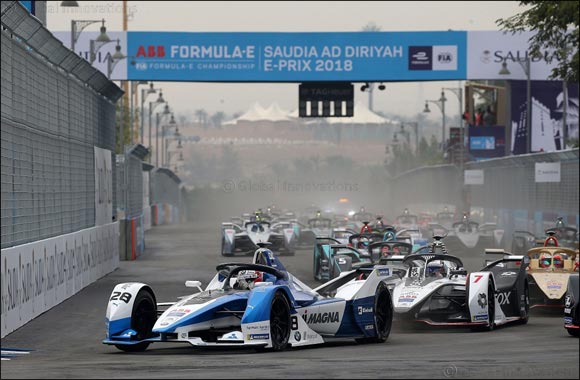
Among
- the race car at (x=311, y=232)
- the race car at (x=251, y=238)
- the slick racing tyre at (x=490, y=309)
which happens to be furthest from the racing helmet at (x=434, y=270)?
the race car at (x=311, y=232)

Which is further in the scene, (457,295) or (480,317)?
(457,295)

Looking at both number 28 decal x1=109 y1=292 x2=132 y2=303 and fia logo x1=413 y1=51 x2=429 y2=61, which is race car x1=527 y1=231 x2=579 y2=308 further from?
fia logo x1=413 y1=51 x2=429 y2=61

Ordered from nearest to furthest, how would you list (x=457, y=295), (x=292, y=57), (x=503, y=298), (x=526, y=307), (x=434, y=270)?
1. (x=457, y=295)
2. (x=503, y=298)
3. (x=434, y=270)
4. (x=526, y=307)
5. (x=292, y=57)

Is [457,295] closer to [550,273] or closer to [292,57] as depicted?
[550,273]

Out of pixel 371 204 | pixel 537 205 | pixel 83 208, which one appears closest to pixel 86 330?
pixel 83 208

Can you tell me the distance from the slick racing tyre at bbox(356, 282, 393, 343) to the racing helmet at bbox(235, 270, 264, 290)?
1716 millimetres

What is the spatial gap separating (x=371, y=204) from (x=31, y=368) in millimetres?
124803

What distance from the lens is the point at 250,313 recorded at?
1324cm

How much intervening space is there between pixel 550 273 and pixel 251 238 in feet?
65.9

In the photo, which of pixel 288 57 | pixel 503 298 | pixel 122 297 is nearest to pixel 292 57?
pixel 288 57

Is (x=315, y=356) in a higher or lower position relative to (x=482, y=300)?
lower

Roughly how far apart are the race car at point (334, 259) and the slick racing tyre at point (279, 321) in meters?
11.9

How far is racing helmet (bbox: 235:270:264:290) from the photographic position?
47.3 ft

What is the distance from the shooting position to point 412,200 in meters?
111
